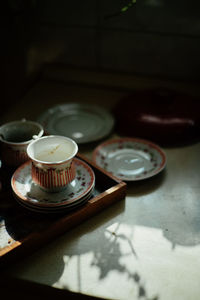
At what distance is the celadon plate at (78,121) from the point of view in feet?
4.19

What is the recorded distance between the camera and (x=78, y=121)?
136 centimetres

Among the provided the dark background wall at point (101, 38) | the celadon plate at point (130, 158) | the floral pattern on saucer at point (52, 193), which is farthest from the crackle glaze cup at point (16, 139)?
the dark background wall at point (101, 38)

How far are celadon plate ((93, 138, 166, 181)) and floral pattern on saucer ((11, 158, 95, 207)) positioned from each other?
12 centimetres

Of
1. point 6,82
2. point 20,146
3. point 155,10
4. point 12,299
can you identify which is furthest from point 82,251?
point 155,10

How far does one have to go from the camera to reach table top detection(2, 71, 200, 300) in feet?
2.56

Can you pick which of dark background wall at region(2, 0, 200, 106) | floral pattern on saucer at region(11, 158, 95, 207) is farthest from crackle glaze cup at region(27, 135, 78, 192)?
dark background wall at region(2, 0, 200, 106)

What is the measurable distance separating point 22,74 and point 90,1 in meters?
0.39

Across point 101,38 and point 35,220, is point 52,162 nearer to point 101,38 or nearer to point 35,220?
point 35,220

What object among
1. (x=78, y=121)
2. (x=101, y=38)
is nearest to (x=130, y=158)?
(x=78, y=121)

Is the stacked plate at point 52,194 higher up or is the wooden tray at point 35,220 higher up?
the stacked plate at point 52,194

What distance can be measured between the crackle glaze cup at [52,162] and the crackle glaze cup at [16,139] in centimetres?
6

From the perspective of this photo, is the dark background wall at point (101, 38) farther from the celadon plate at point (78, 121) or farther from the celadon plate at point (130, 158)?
the celadon plate at point (130, 158)

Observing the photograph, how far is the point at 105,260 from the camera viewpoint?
2.73 ft

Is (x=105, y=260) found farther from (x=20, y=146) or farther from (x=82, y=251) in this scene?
(x=20, y=146)
